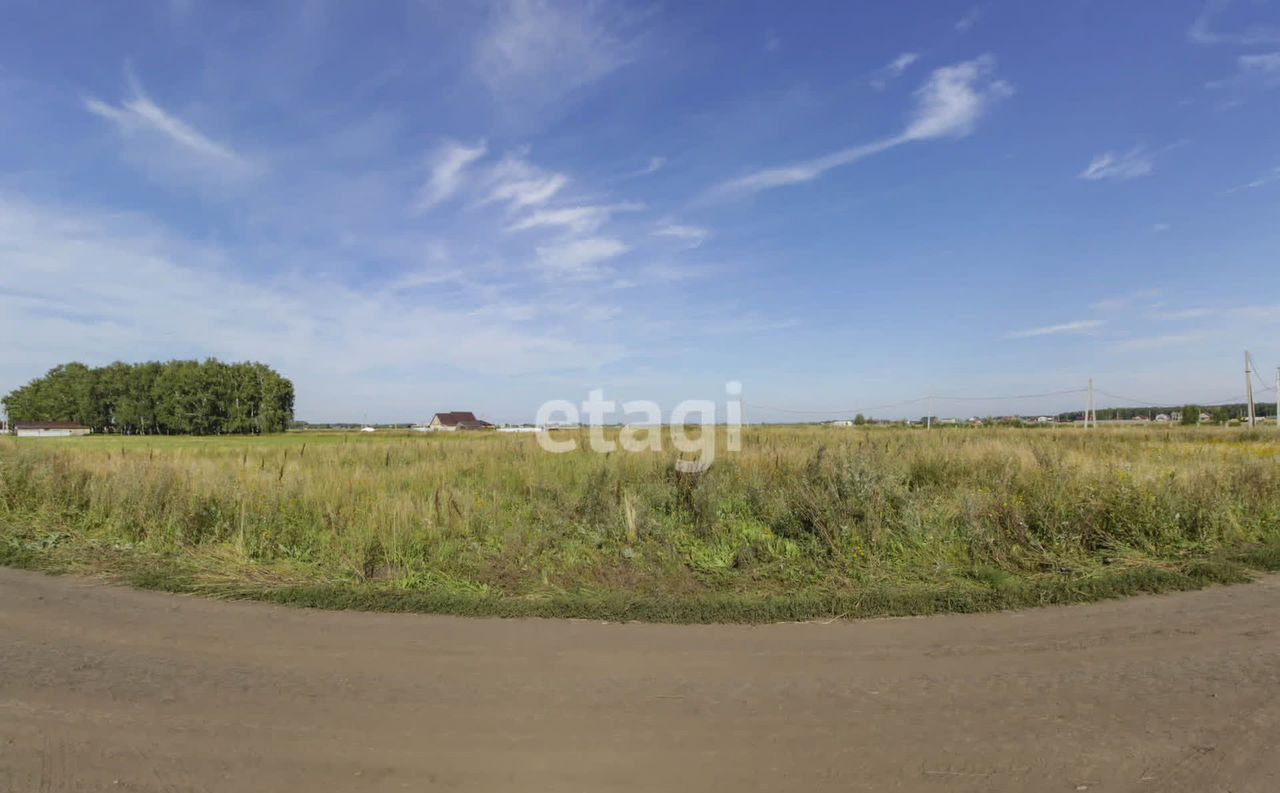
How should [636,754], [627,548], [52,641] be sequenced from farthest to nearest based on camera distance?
[627,548] → [52,641] → [636,754]

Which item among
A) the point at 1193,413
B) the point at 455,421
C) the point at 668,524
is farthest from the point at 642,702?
the point at 455,421

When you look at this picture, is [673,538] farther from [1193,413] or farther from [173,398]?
[173,398]

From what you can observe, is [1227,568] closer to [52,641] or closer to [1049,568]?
[1049,568]

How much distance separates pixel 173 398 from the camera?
96562 mm

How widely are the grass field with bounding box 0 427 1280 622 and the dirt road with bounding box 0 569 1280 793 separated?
58cm

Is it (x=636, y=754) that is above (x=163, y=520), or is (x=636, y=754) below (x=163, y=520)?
below


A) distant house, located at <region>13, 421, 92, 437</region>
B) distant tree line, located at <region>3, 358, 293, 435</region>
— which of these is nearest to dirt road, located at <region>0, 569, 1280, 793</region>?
distant tree line, located at <region>3, 358, 293, 435</region>

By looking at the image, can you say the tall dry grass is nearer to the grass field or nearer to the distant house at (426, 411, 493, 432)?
the grass field

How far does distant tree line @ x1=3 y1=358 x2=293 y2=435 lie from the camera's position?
3829 inches

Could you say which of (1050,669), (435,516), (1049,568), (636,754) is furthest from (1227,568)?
(435,516)

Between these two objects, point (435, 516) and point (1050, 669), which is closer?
point (1050, 669)

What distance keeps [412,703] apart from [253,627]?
2243mm

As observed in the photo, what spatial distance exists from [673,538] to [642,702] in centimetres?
404

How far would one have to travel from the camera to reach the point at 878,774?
2.89m
